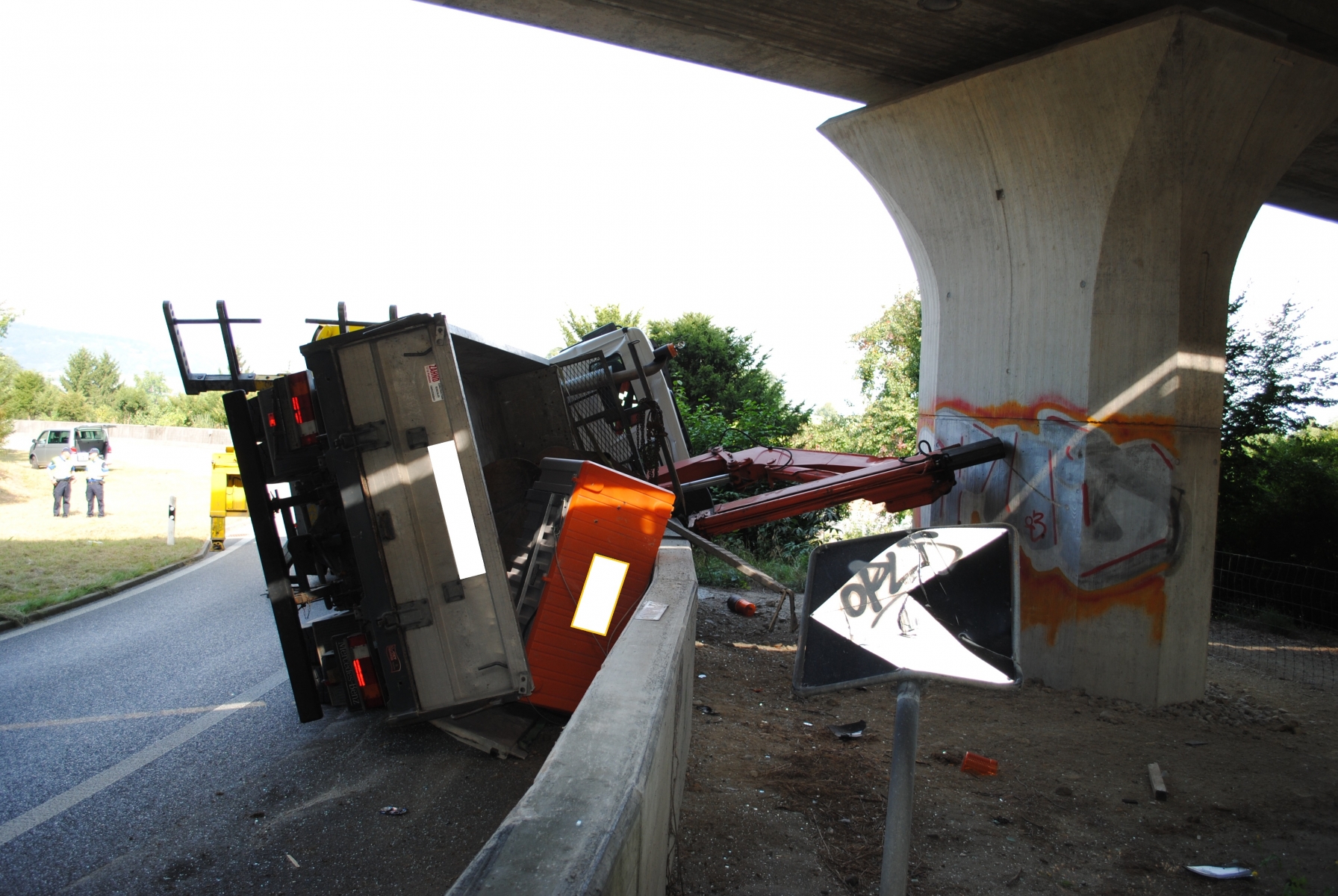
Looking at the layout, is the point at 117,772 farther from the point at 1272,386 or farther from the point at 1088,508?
the point at 1272,386

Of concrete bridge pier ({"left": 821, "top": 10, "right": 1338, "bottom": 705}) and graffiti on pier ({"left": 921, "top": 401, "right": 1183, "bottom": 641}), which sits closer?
concrete bridge pier ({"left": 821, "top": 10, "right": 1338, "bottom": 705})

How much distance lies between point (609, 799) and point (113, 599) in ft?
33.3

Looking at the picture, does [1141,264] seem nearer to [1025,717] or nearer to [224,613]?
[1025,717]

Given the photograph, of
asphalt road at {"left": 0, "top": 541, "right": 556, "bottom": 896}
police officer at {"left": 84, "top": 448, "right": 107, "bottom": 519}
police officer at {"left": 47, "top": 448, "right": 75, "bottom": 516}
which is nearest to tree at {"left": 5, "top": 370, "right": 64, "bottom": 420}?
police officer at {"left": 47, "top": 448, "right": 75, "bottom": 516}

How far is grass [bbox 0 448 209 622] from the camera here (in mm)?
10125

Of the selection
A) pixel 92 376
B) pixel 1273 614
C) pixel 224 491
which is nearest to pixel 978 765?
pixel 1273 614

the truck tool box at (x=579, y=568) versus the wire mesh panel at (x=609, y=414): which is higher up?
the wire mesh panel at (x=609, y=414)

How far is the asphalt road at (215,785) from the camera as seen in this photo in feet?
12.0

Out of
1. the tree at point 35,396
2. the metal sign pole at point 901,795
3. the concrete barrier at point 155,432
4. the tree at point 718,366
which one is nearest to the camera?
the metal sign pole at point 901,795

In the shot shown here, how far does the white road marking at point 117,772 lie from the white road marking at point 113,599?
383 centimetres

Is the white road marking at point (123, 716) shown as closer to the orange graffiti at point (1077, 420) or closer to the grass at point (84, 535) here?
the grass at point (84, 535)

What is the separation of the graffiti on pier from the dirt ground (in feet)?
2.90

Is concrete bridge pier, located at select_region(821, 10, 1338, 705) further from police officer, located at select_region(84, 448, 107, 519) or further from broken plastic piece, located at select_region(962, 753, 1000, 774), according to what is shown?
police officer, located at select_region(84, 448, 107, 519)

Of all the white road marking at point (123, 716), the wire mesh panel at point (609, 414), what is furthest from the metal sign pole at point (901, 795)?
the wire mesh panel at point (609, 414)
